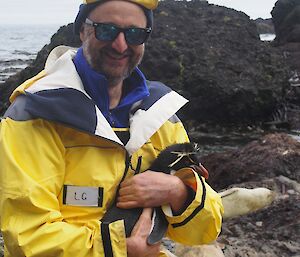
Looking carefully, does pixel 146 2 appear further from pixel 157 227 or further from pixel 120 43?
pixel 157 227

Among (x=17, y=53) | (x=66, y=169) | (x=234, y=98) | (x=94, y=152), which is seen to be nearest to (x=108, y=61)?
(x=94, y=152)

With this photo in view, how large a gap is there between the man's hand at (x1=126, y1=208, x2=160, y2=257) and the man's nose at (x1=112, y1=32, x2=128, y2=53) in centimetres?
89

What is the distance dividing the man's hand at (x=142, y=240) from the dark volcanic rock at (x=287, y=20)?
29.0 m

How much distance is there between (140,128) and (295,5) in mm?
32670

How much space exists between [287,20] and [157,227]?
31.6 m

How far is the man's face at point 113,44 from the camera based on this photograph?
9.48 ft

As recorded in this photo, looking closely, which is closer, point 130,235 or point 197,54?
point 130,235

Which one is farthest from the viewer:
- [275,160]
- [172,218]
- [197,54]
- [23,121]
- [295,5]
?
[295,5]

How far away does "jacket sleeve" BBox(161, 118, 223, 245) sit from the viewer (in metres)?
3.02

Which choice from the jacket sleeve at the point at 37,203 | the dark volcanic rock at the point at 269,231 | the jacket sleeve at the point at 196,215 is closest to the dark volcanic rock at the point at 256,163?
the dark volcanic rock at the point at 269,231

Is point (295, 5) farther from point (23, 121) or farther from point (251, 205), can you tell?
point (23, 121)

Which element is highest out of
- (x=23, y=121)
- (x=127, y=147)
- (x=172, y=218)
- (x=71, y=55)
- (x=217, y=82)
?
(x=71, y=55)

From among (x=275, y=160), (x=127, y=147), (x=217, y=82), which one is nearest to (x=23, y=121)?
(x=127, y=147)

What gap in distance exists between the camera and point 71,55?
3111mm
